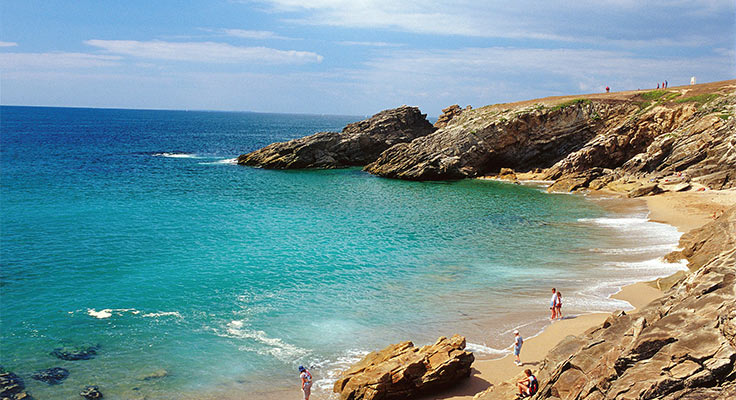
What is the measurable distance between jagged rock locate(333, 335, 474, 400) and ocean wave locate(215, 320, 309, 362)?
3.03 m

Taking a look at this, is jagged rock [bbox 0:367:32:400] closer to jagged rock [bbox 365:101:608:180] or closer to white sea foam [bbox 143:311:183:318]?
white sea foam [bbox 143:311:183:318]

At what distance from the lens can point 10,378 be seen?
17656 millimetres

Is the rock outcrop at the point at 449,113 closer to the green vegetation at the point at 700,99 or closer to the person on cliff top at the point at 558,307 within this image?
the green vegetation at the point at 700,99

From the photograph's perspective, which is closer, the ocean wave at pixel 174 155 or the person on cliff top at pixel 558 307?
the person on cliff top at pixel 558 307

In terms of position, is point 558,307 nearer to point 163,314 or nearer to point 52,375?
point 163,314

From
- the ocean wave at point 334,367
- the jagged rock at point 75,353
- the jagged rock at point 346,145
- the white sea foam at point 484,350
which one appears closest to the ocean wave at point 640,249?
the white sea foam at point 484,350

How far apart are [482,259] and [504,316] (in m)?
9.04

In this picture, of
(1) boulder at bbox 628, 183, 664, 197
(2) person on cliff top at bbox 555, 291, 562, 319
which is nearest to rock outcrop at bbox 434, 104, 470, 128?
(1) boulder at bbox 628, 183, 664, 197

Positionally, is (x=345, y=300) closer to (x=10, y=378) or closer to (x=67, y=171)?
(x=10, y=378)

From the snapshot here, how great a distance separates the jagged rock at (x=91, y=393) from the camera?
16719 mm

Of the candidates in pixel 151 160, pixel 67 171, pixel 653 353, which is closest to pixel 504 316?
pixel 653 353

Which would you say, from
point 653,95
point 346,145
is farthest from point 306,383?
point 346,145

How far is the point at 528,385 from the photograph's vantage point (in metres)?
13.5

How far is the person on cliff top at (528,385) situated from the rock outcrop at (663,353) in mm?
226
